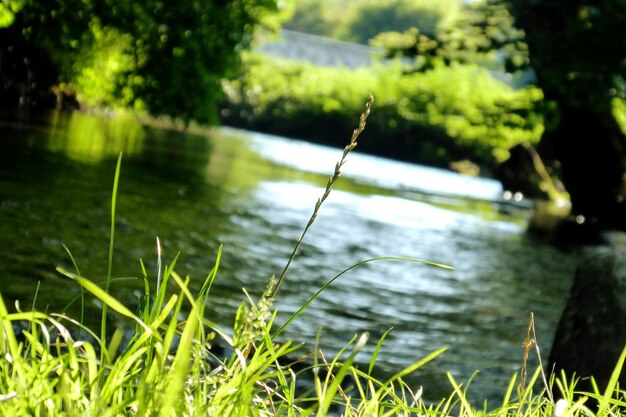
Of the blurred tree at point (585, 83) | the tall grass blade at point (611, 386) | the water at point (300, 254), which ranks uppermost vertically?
the blurred tree at point (585, 83)

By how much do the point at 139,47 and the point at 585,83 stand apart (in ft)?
27.1

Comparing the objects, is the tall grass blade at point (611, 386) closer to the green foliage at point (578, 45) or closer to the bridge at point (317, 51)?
the green foliage at point (578, 45)

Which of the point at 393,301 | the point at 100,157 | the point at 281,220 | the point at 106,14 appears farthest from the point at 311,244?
the point at 106,14

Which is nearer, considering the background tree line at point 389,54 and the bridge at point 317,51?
the background tree line at point 389,54

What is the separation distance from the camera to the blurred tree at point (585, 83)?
1213 centimetres

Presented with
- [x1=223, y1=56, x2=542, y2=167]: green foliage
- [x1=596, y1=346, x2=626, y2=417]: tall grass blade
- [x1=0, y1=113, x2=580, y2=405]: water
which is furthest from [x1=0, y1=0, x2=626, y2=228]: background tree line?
[x1=223, y1=56, x2=542, y2=167]: green foliage

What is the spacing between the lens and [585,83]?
497 inches

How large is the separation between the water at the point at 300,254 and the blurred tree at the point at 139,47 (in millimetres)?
1831

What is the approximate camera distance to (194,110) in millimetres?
17281

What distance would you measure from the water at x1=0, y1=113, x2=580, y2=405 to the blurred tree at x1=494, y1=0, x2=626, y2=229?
2.27 metres

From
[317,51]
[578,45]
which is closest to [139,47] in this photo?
[578,45]

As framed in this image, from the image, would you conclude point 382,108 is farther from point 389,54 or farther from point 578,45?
point 578,45

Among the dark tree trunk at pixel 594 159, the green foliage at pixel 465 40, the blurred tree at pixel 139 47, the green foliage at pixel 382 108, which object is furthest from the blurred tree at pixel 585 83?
the green foliage at pixel 382 108

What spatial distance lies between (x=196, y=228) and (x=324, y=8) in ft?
389
